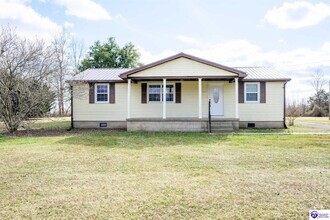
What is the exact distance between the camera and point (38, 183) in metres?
5.00

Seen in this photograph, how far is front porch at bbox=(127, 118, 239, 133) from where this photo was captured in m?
13.8

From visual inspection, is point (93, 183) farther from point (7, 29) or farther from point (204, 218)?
point (7, 29)

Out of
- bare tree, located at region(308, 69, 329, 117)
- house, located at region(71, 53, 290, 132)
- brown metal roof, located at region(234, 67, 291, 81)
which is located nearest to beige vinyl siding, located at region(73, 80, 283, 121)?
house, located at region(71, 53, 290, 132)

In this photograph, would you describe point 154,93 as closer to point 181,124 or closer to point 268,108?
point 181,124

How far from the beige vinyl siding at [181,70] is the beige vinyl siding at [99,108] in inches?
88.1

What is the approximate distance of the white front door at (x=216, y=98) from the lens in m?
16.0

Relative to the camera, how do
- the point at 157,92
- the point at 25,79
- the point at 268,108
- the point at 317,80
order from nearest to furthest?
the point at 25,79
the point at 268,108
the point at 157,92
the point at 317,80

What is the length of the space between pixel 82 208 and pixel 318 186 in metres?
4.08

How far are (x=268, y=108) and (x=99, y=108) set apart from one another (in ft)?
33.9

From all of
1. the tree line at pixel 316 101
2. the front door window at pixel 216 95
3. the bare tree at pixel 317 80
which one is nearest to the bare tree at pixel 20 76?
the front door window at pixel 216 95

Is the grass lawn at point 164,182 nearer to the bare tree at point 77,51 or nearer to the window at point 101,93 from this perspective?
the window at point 101,93

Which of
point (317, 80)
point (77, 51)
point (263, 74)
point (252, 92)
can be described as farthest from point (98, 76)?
point (317, 80)

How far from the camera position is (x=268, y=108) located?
1573 cm

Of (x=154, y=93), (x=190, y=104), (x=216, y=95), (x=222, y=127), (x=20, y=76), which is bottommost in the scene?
(x=222, y=127)
